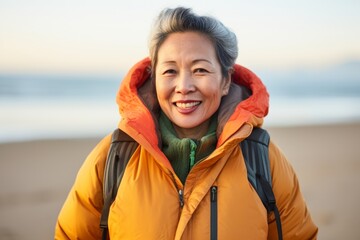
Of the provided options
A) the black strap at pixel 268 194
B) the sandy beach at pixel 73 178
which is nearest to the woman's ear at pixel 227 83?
the black strap at pixel 268 194

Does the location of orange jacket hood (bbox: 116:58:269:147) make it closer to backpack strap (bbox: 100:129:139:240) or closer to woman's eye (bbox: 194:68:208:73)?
backpack strap (bbox: 100:129:139:240)

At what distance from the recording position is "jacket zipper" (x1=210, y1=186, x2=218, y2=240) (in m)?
2.64

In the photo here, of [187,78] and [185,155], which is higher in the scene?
[187,78]

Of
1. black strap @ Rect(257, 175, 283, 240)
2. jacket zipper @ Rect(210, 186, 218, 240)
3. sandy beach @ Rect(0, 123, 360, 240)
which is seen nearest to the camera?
jacket zipper @ Rect(210, 186, 218, 240)

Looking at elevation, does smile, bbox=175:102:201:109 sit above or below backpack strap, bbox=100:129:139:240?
A: above

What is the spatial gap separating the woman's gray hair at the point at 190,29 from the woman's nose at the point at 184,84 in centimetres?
20

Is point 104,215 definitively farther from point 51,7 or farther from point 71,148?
point 51,7

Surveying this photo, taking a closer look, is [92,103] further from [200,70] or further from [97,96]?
[200,70]

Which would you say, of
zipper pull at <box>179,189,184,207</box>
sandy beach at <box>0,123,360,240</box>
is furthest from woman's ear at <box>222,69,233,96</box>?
sandy beach at <box>0,123,360,240</box>

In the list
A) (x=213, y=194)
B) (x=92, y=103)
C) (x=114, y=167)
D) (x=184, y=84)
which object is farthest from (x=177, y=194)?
(x=92, y=103)

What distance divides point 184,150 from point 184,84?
12.2 inches

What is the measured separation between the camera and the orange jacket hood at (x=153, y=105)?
2809 millimetres

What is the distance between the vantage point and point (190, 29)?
2.95 meters

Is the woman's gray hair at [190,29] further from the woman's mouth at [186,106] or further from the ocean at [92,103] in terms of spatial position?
the ocean at [92,103]
